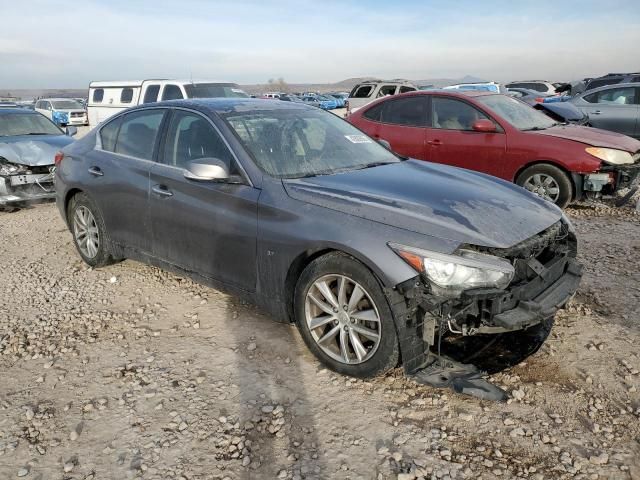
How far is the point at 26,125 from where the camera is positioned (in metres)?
8.77

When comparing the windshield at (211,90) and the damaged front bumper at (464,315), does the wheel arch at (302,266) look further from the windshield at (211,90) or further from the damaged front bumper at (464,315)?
the windshield at (211,90)

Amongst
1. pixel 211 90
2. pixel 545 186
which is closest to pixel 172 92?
pixel 211 90

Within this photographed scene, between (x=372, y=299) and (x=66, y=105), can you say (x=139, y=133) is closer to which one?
(x=372, y=299)

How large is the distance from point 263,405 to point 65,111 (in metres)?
30.6

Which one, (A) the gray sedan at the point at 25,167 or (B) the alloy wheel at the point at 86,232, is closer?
(B) the alloy wheel at the point at 86,232

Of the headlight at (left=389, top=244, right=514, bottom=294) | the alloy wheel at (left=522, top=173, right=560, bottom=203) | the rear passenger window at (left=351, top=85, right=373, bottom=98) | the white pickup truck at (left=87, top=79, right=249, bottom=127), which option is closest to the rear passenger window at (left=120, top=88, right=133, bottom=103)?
the white pickup truck at (left=87, top=79, right=249, bottom=127)

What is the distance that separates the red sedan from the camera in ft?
21.4

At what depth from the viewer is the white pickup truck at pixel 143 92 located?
12.7 m

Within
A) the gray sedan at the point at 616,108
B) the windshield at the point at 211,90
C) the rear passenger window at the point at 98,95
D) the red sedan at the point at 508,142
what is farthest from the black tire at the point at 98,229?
the rear passenger window at the point at 98,95

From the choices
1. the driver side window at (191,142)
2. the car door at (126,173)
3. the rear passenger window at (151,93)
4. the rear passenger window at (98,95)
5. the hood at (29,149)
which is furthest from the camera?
the rear passenger window at (98,95)

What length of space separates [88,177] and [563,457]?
14.4ft

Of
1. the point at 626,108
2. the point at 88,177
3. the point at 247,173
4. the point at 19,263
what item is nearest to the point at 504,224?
the point at 247,173

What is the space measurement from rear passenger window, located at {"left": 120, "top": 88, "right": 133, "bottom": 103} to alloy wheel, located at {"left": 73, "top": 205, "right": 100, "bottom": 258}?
10938 mm

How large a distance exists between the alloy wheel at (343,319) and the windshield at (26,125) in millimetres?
7364
